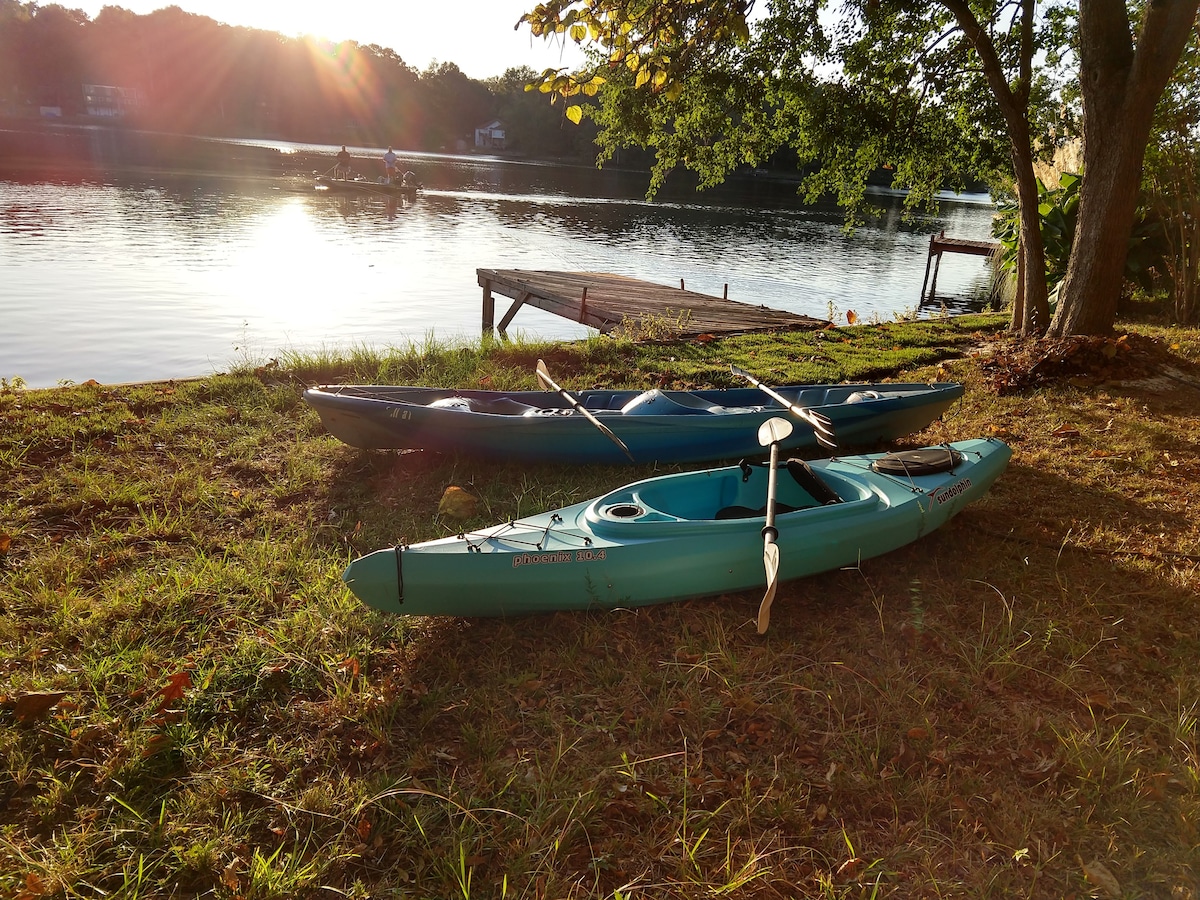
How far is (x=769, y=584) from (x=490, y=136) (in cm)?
9335

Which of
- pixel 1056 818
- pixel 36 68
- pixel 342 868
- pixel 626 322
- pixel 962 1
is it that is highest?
pixel 36 68

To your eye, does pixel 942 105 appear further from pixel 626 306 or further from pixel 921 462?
pixel 921 462

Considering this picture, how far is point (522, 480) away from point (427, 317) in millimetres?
10275

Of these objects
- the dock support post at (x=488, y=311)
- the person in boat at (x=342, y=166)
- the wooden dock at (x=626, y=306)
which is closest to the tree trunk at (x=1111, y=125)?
the wooden dock at (x=626, y=306)

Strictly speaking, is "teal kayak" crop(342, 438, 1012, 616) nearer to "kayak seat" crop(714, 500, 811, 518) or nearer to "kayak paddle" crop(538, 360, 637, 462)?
"kayak seat" crop(714, 500, 811, 518)

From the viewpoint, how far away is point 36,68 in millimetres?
70875

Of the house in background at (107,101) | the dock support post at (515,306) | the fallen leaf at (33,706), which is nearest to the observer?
the fallen leaf at (33,706)

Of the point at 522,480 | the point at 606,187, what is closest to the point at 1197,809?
the point at 522,480

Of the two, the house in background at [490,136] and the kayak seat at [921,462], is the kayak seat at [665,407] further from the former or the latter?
the house in background at [490,136]

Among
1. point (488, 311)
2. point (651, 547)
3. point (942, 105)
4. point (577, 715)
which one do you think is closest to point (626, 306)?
point (488, 311)

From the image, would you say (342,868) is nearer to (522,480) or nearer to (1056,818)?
(1056,818)

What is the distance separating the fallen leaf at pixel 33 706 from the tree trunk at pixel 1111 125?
30.8 feet

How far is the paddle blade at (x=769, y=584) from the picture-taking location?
121 inches

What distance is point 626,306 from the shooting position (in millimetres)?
11938
